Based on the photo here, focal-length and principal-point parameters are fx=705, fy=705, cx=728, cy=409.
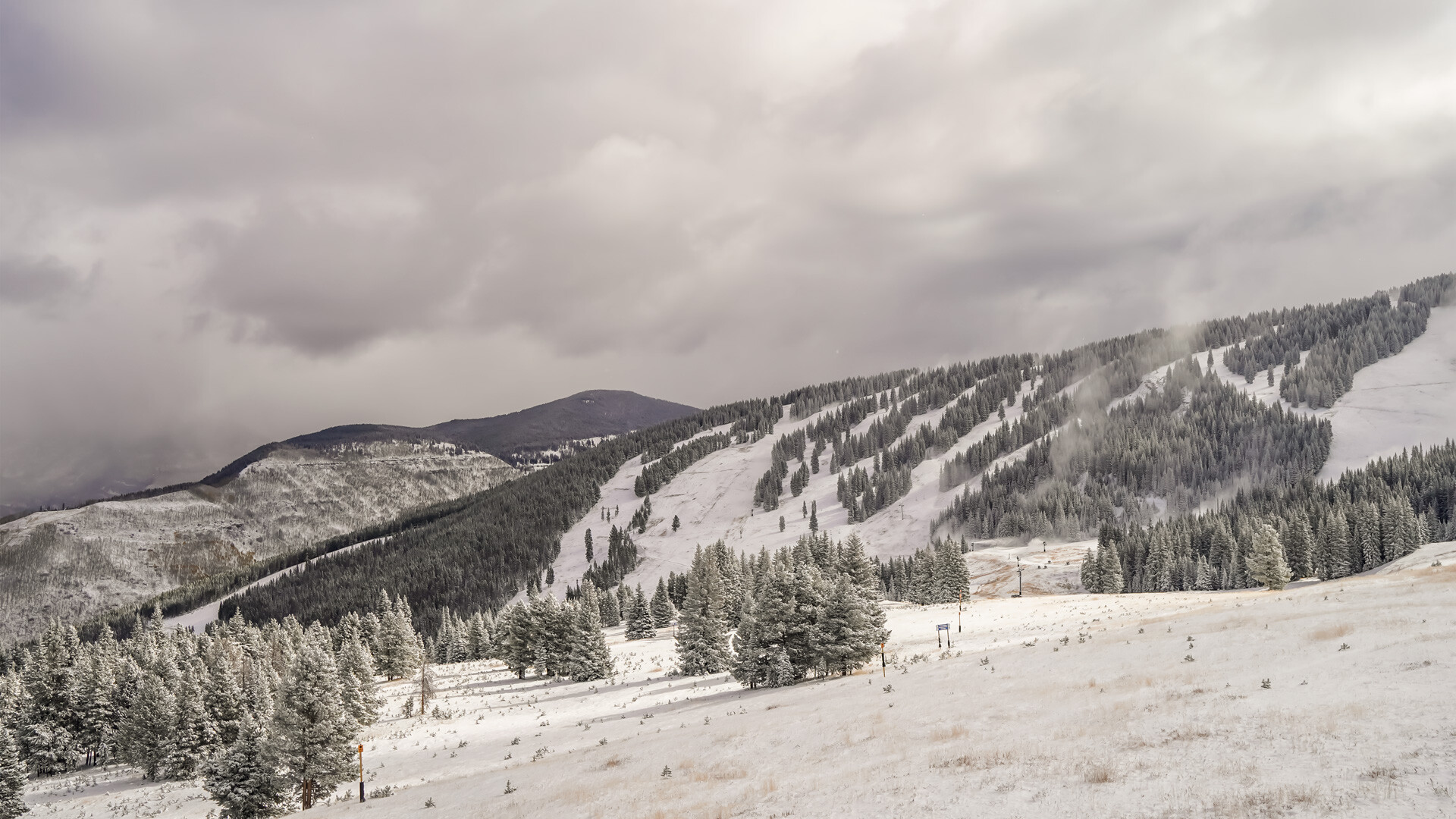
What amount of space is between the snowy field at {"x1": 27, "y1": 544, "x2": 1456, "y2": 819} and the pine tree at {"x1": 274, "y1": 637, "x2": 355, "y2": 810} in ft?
5.98

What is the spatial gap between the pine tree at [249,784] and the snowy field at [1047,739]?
10.7ft

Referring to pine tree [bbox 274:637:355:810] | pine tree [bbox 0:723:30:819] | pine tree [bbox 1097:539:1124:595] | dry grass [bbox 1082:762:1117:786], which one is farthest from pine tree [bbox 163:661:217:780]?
pine tree [bbox 1097:539:1124:595]

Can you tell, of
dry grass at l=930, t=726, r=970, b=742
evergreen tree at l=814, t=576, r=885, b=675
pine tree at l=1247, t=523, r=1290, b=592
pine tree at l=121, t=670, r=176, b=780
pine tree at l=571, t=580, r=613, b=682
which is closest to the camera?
dry grass at l=930, t=726, r=970, b=742

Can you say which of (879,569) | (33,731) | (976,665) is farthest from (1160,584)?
(33,731)

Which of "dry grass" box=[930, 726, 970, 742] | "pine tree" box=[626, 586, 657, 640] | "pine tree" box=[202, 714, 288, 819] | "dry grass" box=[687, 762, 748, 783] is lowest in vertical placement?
"pine tree" box=[626, 586, 657, 640]

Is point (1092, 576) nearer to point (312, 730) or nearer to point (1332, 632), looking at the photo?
point (1332, 632)

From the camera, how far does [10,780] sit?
1847 inches

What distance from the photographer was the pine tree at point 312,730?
121 ft

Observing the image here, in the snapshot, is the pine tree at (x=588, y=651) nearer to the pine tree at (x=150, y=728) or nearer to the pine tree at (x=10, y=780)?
the pine tree at (x=150, y=728)

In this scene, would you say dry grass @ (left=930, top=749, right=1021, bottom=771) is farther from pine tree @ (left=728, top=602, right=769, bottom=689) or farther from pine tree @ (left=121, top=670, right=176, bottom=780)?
pine tree @ (left=121, top=670, right=176, bottom=780)

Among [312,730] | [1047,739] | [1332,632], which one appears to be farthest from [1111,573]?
[312,730]

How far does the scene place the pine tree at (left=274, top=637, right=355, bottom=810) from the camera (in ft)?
121

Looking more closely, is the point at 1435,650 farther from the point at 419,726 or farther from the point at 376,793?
the point at 419,726

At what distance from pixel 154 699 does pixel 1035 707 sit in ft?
221
